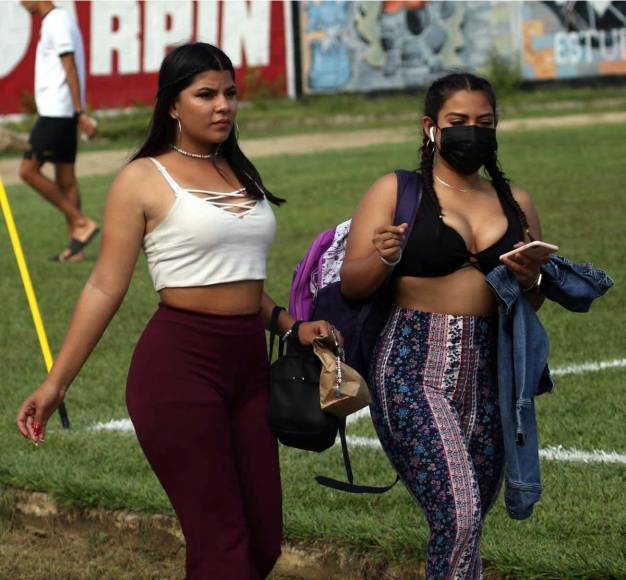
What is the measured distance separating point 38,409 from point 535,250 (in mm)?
1514

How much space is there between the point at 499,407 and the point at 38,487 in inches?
113

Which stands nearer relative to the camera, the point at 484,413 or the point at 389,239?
the point at 389,239

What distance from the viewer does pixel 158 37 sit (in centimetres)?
3462

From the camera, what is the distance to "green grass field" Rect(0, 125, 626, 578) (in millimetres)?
5926

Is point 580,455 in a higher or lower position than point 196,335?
lower

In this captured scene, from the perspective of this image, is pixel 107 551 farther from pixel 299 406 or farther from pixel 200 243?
pixel 200 243

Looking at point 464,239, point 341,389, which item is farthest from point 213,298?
point 464,239

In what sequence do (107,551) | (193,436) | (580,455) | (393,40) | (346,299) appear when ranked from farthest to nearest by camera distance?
(393,40) → (580,455) → (107,551) → (346,299) → (193,436)

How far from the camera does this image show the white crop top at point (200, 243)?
15.2 ft

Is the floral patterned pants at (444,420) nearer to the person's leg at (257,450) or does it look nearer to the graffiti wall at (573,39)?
the person's leg at (257,450)

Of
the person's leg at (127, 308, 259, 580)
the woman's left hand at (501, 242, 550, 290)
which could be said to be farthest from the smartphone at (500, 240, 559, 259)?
the person's leg at (127, 308, 259, 580)

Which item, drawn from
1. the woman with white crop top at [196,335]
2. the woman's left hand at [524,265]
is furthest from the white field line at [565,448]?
the woman with white crop top at [196,335]

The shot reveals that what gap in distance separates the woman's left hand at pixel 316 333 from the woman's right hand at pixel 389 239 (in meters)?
0.30

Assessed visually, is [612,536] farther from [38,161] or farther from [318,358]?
[38,161]
